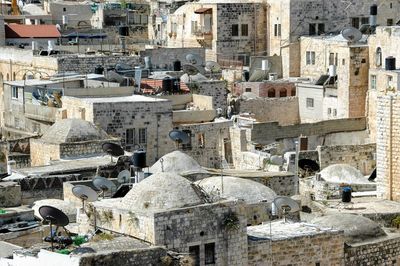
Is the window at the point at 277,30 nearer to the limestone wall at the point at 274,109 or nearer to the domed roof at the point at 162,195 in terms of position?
the limestone wall at the point at 274,109

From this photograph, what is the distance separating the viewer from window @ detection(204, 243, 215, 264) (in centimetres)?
2573

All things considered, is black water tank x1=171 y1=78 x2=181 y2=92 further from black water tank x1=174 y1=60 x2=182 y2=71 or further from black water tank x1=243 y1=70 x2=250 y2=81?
black water tank x1=243 y1=70 x2=250 y2=81

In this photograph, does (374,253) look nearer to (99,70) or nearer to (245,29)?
(99,70)

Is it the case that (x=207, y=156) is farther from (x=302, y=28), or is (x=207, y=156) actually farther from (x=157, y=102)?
(x=302, y=28)

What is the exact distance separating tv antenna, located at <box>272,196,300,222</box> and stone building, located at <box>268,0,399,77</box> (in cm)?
3549

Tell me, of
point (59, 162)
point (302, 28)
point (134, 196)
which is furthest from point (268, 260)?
point (302, 28)

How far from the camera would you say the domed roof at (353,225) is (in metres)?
29.0

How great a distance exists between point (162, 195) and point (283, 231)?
330 centimetres

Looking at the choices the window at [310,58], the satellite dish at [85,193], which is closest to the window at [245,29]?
the window at [310,58]

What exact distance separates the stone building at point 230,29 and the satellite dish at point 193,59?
7.47 m

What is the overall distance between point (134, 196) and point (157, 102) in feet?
56.5

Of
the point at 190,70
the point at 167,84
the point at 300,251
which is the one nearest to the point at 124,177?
the point at 300,251

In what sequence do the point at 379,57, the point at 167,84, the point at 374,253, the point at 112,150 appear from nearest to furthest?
the point at 374,253
the point at 112,150
the point at 167,84
the point at 379,57

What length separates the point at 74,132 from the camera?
132 feet
